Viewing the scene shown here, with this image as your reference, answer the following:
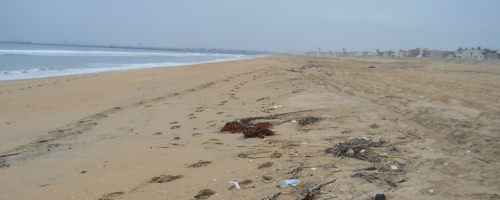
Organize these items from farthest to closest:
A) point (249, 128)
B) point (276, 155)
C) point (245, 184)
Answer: point (249, 128), point (276, 155), point (245, 184)

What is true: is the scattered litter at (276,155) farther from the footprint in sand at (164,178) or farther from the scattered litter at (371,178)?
the footprint in sand at (164,178)

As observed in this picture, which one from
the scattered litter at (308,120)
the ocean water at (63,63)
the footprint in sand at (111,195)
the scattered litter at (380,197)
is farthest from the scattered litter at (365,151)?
the ocean water at (63,63)

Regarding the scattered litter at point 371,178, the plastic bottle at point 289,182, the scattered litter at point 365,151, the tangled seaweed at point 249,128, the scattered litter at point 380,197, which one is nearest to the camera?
the scattered litter at point 380,197

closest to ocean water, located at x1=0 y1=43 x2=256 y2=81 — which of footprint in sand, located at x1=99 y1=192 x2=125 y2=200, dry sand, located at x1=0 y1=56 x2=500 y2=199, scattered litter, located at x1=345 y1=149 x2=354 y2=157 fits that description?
dry sand, located at x1=0 y1=56 x2=500 y2=199

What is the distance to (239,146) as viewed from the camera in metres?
3.97

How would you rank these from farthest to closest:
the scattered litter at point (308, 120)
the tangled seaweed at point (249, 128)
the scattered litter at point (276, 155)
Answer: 1. the scattered litter at point (308, 120)
2. the tangled seaweed at point (249, 128)
3. the scattered litter at point (276, 155)

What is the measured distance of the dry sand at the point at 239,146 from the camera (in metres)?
2.70

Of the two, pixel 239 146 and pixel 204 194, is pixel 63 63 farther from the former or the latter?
pixel 204 194

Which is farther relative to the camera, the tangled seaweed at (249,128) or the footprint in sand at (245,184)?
the tangled seaweed at (249,128)

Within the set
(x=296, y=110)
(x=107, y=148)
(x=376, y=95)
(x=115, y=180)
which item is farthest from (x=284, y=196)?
(x=376, y=95)

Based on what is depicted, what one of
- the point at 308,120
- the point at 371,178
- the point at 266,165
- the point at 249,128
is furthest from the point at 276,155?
the point at 308,120

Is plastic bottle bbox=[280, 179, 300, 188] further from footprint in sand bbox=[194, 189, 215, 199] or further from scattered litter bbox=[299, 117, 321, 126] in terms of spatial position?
scattered litter bbox=[299, 117, 321, 126]

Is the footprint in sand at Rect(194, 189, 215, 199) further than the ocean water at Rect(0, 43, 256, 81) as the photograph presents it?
No

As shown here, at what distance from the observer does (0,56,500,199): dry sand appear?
2697 millimetres
